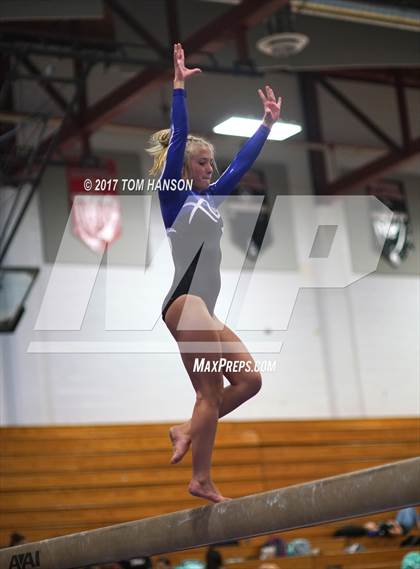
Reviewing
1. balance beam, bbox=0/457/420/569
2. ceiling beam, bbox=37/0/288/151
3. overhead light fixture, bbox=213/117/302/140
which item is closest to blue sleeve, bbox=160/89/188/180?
overhead light fixture, bbox=213/117/302/140

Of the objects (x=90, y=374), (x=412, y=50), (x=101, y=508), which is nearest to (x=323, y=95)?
(x=412, y=50)

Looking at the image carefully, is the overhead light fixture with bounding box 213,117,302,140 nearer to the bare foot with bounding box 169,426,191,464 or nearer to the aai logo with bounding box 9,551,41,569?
the bare foot with bounding box 169,426,191,464

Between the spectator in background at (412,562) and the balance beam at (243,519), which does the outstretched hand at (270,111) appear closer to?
the balance beam at (243,519)

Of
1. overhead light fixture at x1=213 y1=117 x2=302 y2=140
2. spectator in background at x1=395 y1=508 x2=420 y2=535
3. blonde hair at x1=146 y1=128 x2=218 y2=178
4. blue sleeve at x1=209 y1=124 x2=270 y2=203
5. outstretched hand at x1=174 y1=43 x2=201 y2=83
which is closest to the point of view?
outstretched hand at x1=174 y1=43 x2=201 y2=83

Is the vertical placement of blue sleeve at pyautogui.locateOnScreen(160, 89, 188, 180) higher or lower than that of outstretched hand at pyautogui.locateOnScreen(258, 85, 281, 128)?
lower

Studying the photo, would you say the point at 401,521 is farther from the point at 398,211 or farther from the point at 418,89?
the point at 418,89

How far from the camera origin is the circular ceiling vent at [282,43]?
1014 centimetres

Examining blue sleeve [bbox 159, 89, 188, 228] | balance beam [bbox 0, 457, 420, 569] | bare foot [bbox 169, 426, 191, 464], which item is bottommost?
balance beam [bbox 0, 457, 420, 569]

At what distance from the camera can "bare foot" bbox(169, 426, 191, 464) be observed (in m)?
4.07

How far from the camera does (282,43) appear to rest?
1029 cm

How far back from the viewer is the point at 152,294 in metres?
12.9

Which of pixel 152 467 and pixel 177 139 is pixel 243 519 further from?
pixel 152 467

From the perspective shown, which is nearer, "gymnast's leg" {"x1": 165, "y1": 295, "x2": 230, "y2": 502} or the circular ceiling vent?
"gymnast's leg" {"x1": 165, "y1": 295, "x2": 230, "y2": 502}

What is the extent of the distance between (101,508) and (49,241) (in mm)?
3248
